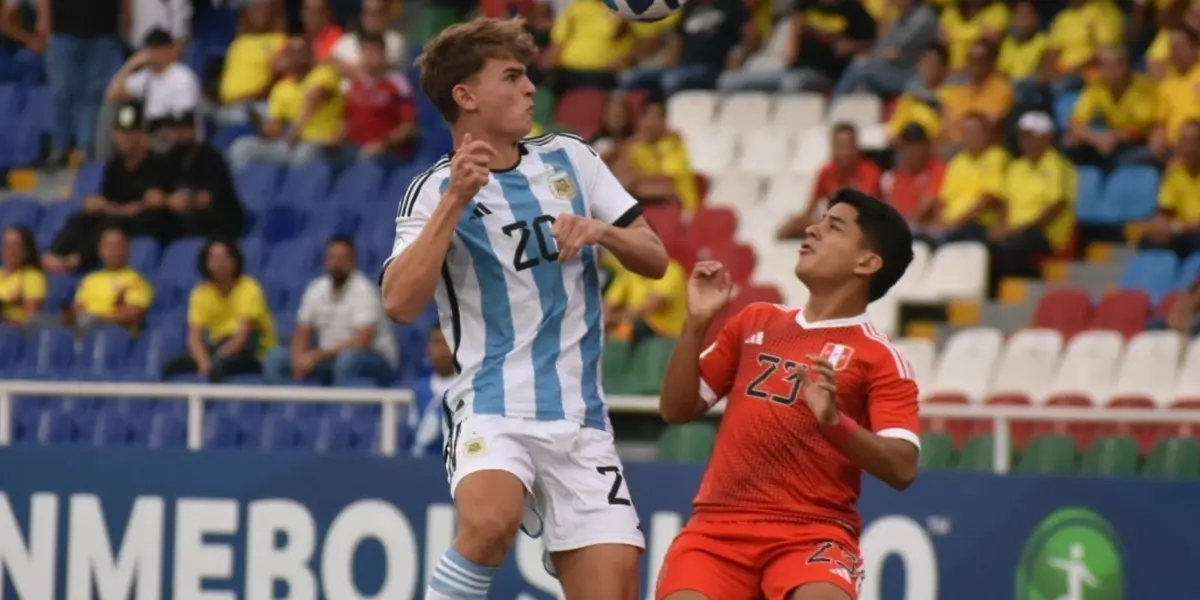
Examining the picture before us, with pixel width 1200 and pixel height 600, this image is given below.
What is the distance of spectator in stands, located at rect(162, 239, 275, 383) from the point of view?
14656mm

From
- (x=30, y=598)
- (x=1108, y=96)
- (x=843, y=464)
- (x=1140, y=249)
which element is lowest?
(x=30, y=598)

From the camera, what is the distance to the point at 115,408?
1320 cm

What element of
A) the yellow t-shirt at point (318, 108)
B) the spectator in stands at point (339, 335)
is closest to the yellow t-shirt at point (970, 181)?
the spectator in stands at point (339, 335)

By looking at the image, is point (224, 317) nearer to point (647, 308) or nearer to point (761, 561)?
point (647, 308)

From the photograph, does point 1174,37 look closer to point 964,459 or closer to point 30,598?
point 964,459

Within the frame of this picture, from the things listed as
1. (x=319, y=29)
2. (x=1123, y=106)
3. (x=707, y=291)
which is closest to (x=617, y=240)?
(x=707, y=291)

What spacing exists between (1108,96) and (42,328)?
23.8 ft

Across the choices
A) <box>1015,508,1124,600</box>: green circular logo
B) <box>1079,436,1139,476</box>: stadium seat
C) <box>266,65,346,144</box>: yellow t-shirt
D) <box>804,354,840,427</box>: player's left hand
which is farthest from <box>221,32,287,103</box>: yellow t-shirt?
<box>804,354,840,427</box>: player's left hand

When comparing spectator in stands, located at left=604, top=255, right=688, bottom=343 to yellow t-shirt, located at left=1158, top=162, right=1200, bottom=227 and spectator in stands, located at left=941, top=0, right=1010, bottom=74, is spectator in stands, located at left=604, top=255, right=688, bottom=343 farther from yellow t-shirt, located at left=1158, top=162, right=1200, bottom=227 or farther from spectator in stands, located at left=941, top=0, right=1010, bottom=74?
spectator in stands, located at left=941, top=0, right=1010, bottom=74

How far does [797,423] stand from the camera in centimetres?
660

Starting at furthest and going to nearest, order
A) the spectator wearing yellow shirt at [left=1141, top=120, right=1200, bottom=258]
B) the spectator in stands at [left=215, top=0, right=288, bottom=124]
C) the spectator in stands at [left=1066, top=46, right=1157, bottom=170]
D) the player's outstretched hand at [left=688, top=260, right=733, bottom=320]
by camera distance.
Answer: the spectator in stands at [left=215, top=0, right=288, bottom=124], the spectator in stands at [left=1066, top=46, right=1157, bottom=170], the spectator wearing yellow shirt at [left=1141, top=120, right=1200, bottom=258], the player's outstretched hand at [left=688, top=260, right=733, bottom=320]

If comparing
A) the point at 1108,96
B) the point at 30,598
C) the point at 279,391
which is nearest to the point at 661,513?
the point at 279,391

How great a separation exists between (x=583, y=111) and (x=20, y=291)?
169 inches

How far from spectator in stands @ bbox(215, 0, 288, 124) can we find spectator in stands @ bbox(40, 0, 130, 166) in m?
0.93
